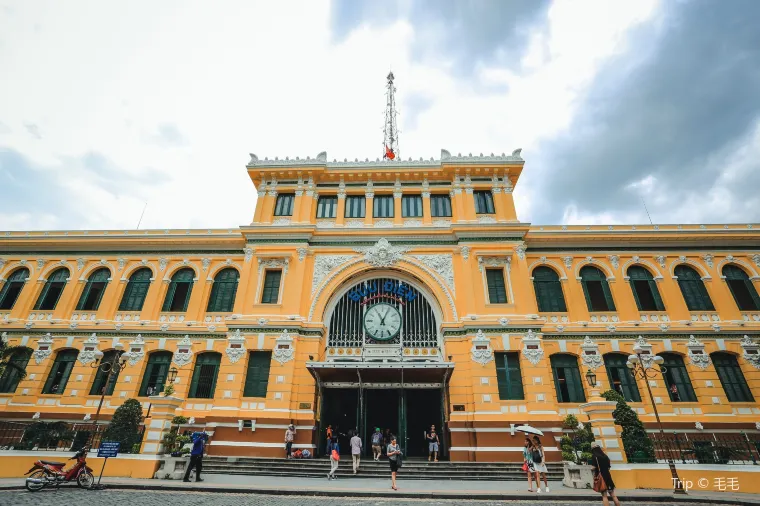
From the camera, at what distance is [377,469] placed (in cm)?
1691

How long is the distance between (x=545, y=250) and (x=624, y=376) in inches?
331

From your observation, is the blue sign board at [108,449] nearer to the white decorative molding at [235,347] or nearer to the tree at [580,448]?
the white decorative molding at [235,347]

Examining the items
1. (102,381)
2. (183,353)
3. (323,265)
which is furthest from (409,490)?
(102,381)

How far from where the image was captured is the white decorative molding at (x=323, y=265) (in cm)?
2314

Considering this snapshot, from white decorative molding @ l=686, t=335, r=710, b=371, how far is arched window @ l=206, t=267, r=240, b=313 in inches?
1069

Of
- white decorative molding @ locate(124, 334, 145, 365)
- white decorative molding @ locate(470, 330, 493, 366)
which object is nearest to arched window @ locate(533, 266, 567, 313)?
white decorative molding @ locate(470, 330, 493, 366)

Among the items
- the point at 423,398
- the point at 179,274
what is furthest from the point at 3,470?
the point at 423,398

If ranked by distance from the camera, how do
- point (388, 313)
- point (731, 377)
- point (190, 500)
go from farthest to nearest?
point (388, 313), point (731, 377), point (190, 500)

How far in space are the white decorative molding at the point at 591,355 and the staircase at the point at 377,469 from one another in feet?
19.5

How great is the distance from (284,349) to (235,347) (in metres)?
2.88

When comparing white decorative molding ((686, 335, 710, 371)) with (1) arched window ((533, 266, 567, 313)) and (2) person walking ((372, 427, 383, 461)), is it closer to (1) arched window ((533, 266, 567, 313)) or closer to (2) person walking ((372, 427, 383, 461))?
(1) arched window ((533, 266, 567, 313))

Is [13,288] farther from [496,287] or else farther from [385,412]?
[496,287]

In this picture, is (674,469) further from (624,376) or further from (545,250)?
(545,250)

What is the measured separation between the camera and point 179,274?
2523 centimetres
